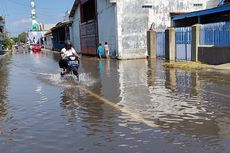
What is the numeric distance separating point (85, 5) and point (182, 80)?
34.3m

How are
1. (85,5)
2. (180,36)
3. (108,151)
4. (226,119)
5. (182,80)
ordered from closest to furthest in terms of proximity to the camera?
(108,151), (226,119), (182,80), (180,36), (85,5)

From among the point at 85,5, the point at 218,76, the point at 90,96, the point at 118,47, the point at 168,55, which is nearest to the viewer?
the point at 90,96

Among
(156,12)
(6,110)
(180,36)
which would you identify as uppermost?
(156,12)

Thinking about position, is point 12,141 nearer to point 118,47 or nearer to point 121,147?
point 121,147

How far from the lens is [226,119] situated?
784 centimetres

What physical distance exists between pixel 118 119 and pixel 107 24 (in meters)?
29.2

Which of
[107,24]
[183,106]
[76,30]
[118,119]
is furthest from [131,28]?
[118,119]

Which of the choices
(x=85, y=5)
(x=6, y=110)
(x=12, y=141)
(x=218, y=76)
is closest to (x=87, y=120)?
(x=12, y=141)

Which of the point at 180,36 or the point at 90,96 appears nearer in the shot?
the point at 90,96

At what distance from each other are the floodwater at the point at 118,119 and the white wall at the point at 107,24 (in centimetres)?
2163

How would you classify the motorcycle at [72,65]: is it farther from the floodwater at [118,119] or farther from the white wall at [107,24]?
the white wall at [107,24]

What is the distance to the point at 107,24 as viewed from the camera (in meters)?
36.7

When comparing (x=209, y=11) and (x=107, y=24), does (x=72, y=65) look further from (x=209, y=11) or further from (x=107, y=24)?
(x=107, y=24)

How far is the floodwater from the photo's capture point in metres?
6.20
